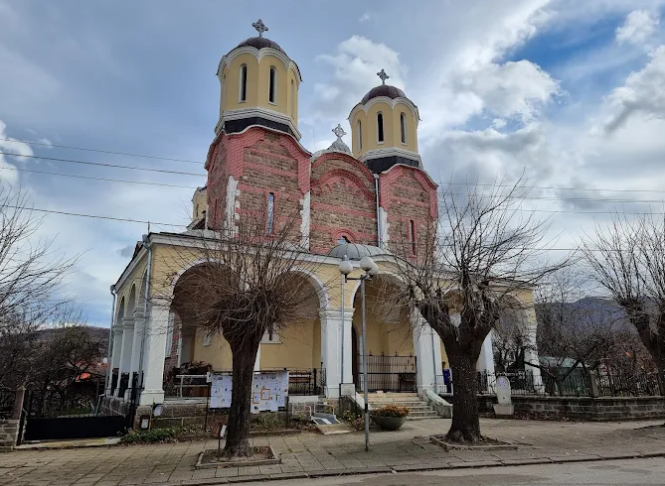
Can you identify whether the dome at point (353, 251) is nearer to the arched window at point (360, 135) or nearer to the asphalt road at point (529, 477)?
the arched window at point (360, 135)

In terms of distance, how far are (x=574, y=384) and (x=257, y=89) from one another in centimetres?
1643

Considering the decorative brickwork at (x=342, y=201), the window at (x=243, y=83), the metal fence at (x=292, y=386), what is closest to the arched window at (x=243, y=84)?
the window at (x=243, y=83)

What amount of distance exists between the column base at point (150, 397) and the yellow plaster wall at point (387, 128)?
15.4m

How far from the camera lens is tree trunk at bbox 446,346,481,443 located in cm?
941

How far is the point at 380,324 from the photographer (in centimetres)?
1900

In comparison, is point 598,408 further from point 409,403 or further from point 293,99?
point 293,99

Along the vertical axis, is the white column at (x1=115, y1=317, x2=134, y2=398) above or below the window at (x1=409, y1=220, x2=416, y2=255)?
below

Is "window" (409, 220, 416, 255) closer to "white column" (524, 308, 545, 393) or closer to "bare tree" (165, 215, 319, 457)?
"white column" (524, 308, 545, 393)

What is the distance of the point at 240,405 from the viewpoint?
339 inches

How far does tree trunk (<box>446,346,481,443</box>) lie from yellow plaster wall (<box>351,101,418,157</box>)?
14687 millimetres

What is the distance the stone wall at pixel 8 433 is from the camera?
998cm

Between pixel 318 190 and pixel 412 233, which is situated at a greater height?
pixel 318 190

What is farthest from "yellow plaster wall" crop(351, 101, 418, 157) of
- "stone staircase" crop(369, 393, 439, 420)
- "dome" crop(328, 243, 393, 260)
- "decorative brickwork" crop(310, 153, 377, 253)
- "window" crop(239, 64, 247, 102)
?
"stone staircase" crop(369, 393, 439, 420)

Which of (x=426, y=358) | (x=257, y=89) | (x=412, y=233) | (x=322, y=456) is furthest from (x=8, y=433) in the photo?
(x=412, y=233)
